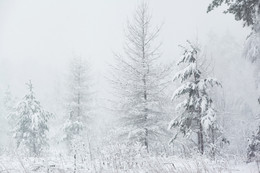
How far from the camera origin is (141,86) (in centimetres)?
1416

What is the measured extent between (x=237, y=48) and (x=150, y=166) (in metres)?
58.8

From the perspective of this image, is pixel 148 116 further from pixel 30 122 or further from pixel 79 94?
pixel 79 94

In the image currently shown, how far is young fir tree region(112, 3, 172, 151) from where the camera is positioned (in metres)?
14.0

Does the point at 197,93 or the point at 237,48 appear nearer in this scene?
the point at 197,93

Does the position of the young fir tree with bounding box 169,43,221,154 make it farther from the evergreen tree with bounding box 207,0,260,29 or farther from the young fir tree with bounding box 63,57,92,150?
the young fir tree with bounding box 63,57,92,150

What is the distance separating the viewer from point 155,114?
14.4 meters

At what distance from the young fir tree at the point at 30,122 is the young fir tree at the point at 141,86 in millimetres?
6119

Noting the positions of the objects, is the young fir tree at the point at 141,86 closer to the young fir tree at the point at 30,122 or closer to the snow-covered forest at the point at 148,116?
the snow-covered forest at the point at 148,116

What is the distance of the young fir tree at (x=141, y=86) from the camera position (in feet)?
46.0

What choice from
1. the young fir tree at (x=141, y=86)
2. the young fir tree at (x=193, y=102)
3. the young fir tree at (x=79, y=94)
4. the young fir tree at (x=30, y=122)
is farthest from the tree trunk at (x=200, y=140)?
the young fir tree at (x=79, y=94)

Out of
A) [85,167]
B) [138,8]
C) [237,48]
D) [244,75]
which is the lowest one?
[85,167]

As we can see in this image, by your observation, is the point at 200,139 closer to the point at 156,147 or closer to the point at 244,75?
the point at 156,147

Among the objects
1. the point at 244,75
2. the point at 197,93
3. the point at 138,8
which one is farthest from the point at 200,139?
the point at 244,75

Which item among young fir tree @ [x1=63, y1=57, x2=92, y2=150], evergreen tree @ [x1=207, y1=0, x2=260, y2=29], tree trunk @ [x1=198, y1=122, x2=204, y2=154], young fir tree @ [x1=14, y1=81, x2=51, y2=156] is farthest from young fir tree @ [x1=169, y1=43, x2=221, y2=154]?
young fir tree @ [x1=63, y1=57, x2=92, y2=150]
